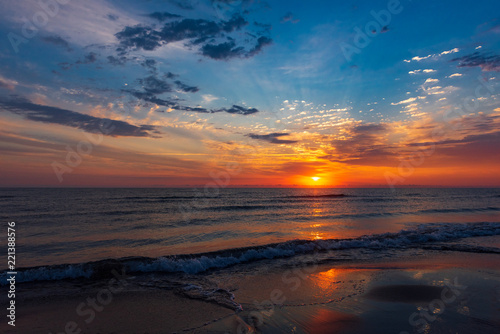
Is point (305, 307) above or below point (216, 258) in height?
above

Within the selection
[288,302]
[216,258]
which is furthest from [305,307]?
[216,258]

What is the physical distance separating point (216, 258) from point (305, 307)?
614 cm

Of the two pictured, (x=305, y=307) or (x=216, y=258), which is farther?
(x=216, y=258)

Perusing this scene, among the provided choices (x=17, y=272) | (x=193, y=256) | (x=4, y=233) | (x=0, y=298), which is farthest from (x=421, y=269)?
(x=4, y=233)

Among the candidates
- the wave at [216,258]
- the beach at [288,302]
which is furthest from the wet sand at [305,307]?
the wave at [216,258]

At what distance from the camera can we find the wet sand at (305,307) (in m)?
6.27

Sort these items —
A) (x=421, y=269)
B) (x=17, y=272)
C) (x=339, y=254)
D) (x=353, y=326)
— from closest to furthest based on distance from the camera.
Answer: (x=353, y=326) < (x=17, y=272) < (x=421, y=269) < (x=339, y=254)

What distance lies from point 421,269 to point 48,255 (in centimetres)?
1789

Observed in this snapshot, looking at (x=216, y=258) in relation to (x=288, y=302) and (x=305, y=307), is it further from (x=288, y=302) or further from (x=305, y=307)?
(x=305, y=307)

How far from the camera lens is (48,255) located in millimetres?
13211

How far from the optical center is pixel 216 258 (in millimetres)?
12547

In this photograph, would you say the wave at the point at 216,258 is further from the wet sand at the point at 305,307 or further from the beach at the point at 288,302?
the wet sand at the point at 305,307

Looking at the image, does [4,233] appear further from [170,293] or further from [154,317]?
[154,317]

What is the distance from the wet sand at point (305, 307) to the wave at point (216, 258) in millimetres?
1292
